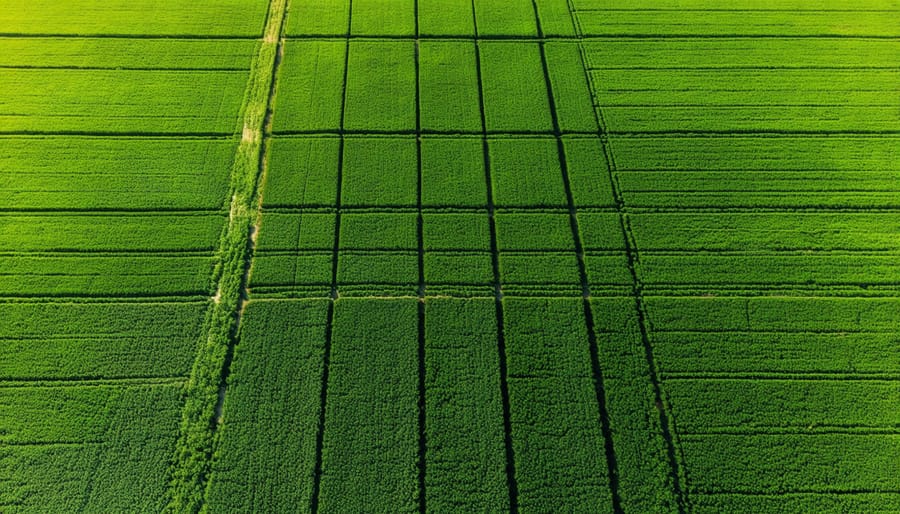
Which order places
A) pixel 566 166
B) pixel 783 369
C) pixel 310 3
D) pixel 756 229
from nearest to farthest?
pixel 783 369 → pixel 756 229 → pixel 566 166 → pixel 310 3

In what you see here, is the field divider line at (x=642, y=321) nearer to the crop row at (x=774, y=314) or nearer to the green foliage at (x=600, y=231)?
the green foliage at (x=600, y=231)

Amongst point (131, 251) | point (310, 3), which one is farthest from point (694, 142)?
point (131, 251)

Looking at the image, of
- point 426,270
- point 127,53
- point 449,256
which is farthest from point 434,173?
point 127,53

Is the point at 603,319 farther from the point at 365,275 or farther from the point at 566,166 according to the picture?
the point at 365,275

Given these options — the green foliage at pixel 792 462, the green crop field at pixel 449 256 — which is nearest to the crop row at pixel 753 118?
the green crop field at pixel 449 256

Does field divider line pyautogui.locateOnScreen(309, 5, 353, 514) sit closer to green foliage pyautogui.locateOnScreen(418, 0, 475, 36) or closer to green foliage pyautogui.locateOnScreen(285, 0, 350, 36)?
green foliage pyautogui.locateOnScreen(285, 0, 350, 36)
